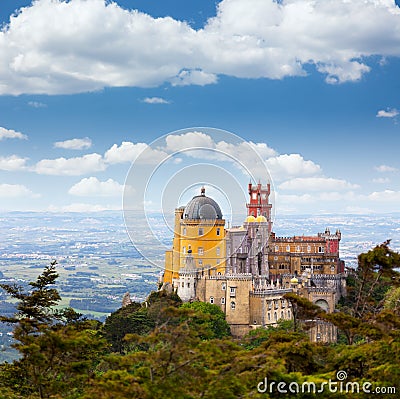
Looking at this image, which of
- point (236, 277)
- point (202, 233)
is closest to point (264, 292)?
point (236, 277)

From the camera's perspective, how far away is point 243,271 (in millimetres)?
67688

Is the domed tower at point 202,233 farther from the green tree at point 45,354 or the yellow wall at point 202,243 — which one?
the green tree at point 45,354

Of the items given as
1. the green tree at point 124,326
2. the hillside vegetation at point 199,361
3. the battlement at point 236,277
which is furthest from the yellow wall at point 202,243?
the hillside vegetation at point 199,361

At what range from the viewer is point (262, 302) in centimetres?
6159

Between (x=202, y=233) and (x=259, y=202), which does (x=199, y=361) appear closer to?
(x=202, y=233)

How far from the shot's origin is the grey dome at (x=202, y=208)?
66312mm

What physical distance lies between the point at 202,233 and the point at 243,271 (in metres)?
5.72

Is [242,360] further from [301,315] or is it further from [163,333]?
[301,315]

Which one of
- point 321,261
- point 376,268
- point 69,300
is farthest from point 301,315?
point 69,300

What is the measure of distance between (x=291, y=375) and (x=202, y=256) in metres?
42.2

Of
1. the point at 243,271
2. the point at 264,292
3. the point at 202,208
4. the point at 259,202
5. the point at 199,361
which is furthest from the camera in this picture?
the point at 259,202

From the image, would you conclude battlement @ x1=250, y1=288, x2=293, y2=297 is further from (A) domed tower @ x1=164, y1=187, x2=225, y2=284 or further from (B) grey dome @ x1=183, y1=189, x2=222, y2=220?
(B) grey dome @ x1=183, y1=189, x2=222, y2=220

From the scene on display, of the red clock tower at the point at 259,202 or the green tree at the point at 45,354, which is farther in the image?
the red clock tower at the point at 259,202

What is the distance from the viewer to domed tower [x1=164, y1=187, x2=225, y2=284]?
2601 inches
